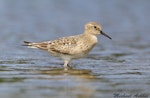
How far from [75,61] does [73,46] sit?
1.21 metres

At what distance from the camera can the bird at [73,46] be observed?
542 inches

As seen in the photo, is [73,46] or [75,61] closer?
[73,46]

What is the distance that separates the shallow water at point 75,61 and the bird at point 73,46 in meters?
0.28

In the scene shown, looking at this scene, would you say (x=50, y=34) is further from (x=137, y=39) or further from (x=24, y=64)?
(x=24, y=64)

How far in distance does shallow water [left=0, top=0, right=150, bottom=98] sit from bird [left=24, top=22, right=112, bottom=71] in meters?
0.28

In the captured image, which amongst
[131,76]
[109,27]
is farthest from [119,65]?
[109,27]

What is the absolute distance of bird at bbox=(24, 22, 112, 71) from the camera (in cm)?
1376

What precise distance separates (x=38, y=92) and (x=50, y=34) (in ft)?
28.3

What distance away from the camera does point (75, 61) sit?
14938 mm

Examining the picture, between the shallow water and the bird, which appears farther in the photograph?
the bird

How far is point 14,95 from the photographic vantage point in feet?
33.9

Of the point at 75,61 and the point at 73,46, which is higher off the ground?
the point at 73,46

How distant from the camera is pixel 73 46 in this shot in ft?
45.2

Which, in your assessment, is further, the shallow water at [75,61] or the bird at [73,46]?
the bird at [73,46]
